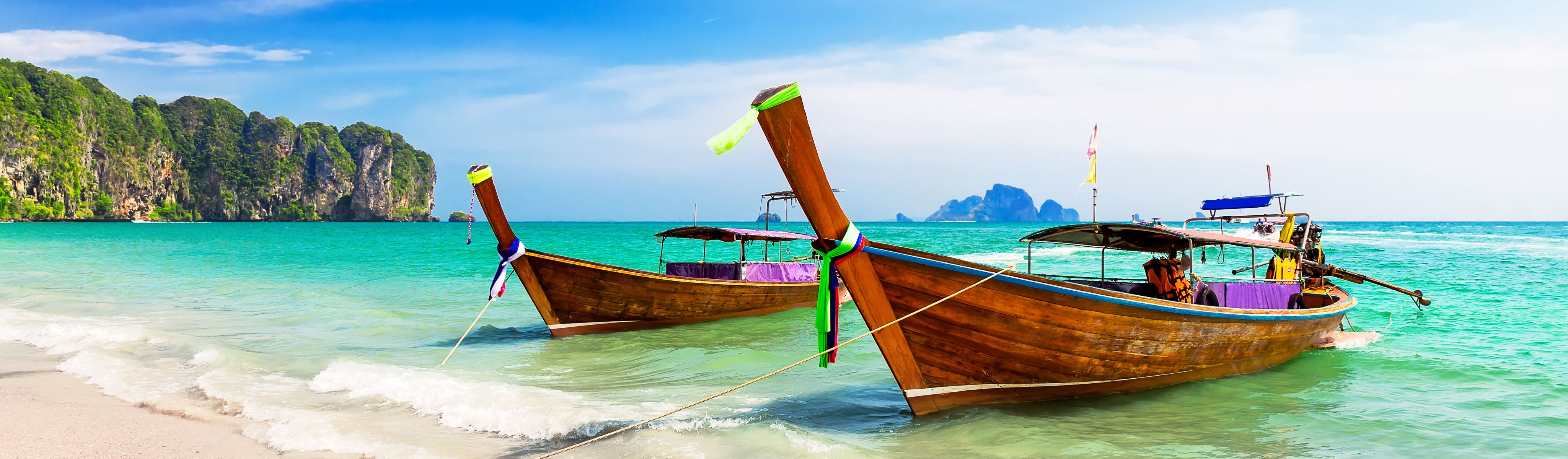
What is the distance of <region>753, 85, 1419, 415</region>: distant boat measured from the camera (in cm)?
529

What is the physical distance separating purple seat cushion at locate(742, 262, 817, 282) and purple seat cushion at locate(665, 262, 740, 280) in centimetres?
19

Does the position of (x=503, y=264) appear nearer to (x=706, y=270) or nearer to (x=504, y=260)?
(x=504, y=260)

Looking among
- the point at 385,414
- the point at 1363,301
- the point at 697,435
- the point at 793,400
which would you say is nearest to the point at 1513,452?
the point at 793,400

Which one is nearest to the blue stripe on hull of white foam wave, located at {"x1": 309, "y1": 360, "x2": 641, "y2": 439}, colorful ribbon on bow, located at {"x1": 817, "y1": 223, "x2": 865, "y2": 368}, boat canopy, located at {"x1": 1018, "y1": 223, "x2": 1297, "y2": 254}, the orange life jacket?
colorful ribbon on bow, located at {"x1": 817, "y1": 223, "x2": 865, "y2": 368}

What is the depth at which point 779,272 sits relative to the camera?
1464 centimetres

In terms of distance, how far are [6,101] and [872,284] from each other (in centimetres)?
12352

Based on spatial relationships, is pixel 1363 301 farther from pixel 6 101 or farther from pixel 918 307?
pixel 6 101

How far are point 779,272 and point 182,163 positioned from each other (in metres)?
141

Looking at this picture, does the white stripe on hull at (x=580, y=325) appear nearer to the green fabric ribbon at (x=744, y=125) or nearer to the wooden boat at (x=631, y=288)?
the wooden boat at (x=631, y=288)

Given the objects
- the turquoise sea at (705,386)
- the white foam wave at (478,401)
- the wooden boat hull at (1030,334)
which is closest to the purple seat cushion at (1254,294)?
the turquoise sea at (705,386)

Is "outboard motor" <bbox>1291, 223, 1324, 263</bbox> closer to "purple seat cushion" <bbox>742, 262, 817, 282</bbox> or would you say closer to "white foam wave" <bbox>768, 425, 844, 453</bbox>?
"purple seat cushion" <bbox>742, 262, 817, 282</bbox>

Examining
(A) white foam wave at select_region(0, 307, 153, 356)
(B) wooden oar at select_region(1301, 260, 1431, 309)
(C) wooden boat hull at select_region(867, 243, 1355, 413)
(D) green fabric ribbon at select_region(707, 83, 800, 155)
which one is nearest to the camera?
(D) green fabric ribbon at select_region(707, 83, 800, 155)

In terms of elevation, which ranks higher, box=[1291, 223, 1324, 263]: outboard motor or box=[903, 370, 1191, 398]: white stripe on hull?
box=[1291, 223, 1324, 263]: outboard motor

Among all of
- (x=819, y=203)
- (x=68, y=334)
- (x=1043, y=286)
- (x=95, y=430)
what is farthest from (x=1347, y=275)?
(x=68, y=334)
